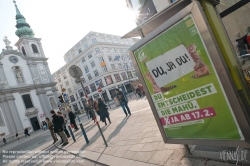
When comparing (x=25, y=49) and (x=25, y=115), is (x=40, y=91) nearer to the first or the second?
(x=25, y=115)

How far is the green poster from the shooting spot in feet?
7.68

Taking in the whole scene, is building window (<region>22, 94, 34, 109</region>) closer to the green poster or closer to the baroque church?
the baroque church

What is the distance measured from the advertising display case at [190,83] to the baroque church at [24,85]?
31.9 metres

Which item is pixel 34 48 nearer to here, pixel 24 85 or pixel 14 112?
pixel 24 85

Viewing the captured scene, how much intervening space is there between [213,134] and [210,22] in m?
1.64

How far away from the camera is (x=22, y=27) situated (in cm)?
3888

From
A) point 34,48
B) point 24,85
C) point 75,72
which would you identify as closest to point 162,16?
point 75,72

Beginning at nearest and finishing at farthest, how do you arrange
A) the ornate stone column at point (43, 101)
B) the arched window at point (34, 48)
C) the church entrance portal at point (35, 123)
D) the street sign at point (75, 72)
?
the street sign at point (75, 72)
the church entrance portal at point (35, 123)
the ornate stone column at point (43, 101)
the arched window at point (34, 48)

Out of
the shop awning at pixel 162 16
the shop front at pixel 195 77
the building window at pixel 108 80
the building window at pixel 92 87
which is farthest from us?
the building window at pixel 92 87

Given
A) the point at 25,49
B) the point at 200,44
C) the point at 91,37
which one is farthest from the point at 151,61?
the point at 91,37

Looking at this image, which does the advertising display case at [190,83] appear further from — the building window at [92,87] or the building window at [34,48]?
the building window at [92,87]

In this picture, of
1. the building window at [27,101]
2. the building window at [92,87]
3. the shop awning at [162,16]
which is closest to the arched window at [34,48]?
the building window at [27,101]

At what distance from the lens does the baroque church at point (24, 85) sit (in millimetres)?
28680

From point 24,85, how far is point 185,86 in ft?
119
